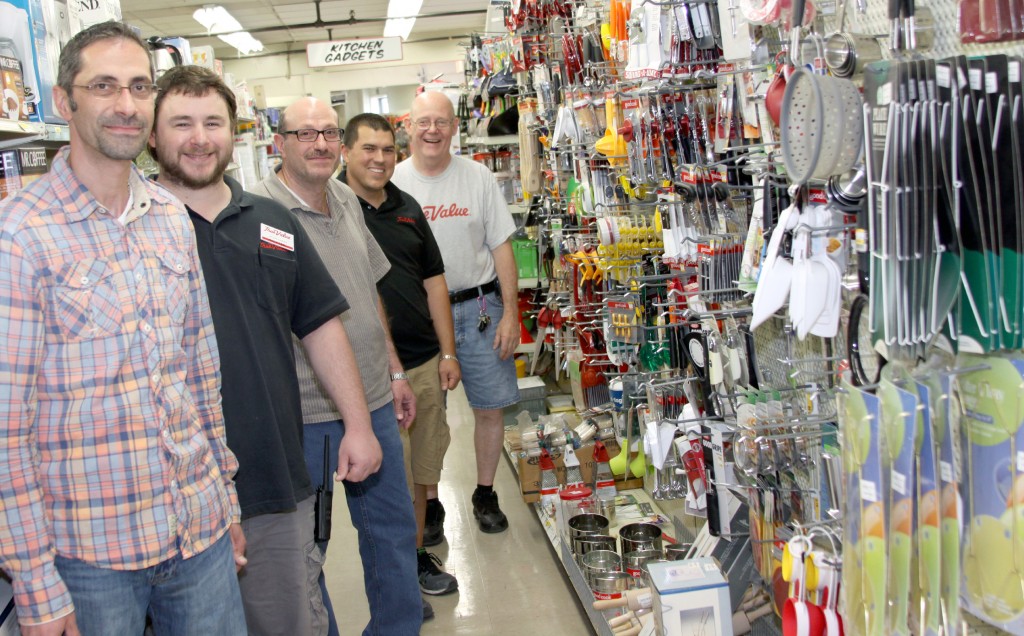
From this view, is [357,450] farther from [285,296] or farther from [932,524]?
[932,524]

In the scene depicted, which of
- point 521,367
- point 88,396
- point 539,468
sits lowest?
point 539,468

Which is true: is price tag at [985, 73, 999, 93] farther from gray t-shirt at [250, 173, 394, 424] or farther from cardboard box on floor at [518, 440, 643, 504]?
cardboard box on floor at [518, 440, 643, 504]

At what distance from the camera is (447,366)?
12.2ft

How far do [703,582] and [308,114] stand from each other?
179 cm

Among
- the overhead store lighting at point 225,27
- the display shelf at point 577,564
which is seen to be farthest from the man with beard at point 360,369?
the overhead store lighting at point 225,27

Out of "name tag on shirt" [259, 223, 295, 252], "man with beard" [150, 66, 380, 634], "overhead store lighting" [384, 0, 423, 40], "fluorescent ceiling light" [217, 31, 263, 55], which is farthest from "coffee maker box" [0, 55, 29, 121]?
"fluorescent ceiling light" [217, 31, 263, 55]

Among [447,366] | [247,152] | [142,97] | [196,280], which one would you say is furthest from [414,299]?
[247,152]

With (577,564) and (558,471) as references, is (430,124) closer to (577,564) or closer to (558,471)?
(558,471)

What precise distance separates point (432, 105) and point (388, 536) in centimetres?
191

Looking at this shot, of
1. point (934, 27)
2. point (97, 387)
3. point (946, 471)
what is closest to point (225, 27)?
point (97, 387)

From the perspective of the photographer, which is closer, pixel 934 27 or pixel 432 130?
pixel 934 27

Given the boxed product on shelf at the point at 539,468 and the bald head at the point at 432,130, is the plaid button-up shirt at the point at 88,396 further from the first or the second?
the boxed product on shelf at the point at 539,468

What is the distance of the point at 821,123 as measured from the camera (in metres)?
1.55

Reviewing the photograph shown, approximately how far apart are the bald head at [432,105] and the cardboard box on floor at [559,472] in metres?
1.64
